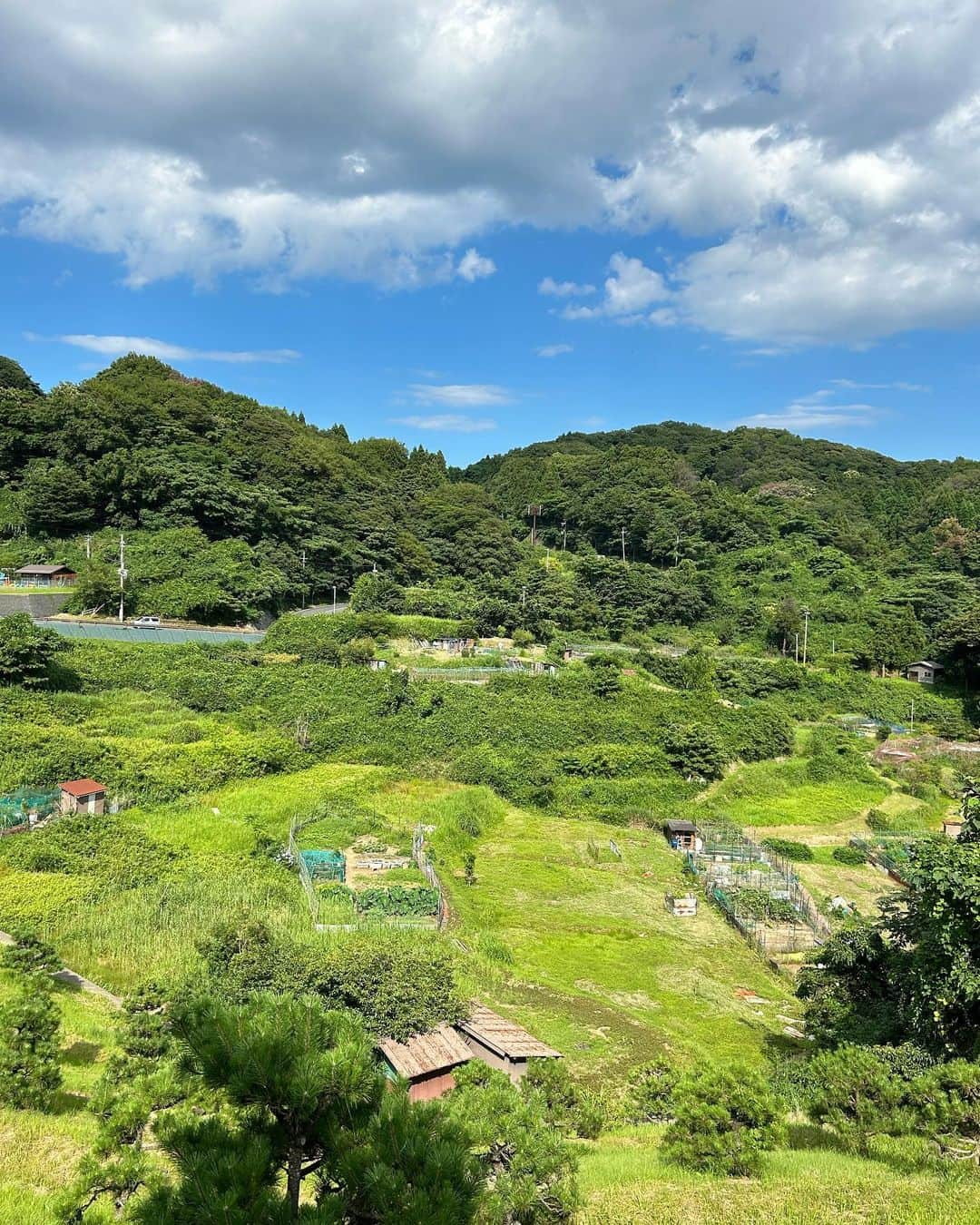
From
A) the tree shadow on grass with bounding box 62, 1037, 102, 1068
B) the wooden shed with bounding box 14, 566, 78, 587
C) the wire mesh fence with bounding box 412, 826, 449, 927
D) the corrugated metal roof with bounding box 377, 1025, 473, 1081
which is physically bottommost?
the wire mesh fence with bounding box 412, 826, 449, 927

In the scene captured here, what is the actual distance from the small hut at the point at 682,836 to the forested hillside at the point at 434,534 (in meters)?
17.5

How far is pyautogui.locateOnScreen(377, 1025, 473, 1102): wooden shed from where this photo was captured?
315 inches

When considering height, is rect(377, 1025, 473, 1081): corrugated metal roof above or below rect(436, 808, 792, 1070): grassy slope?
above

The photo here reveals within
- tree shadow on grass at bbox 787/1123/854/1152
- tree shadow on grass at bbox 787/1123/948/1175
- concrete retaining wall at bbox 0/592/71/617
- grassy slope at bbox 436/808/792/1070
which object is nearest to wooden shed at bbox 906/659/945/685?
grassy slope at bbox 436/808/792/1070

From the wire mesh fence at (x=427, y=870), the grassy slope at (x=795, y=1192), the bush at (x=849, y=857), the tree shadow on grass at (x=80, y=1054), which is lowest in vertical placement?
the bush at (x=849, y=857)

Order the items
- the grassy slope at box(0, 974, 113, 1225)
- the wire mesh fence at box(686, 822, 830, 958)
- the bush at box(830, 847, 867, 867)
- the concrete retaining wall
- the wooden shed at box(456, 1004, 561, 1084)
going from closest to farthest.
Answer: the grassy slope at box(0, 974, 113, 1225), the wooden shed at box(456, 1004, 561, 1084), the wire mesh fence at box(686, 822, 830, 958), the bush at box(830, 847, 867, 867), the concrete retaining wall

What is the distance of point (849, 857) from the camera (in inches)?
774

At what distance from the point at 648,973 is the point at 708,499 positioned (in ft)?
158

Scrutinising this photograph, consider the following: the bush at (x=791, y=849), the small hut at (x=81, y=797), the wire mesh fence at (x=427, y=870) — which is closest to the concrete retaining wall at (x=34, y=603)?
the small hut at (x=81, y=797)

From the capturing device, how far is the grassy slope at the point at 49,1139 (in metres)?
4.98

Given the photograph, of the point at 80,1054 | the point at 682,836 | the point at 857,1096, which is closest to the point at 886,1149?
the point at 857,1096

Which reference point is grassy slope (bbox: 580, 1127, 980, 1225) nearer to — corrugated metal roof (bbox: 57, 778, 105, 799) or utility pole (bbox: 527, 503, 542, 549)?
corrugated metal roof (bbox: 57, 778, 105, 799)

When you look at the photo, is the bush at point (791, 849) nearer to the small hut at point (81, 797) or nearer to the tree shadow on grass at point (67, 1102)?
the small hut at point (81, 797)

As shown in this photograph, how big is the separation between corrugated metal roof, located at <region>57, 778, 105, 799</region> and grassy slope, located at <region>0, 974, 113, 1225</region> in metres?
8.37
